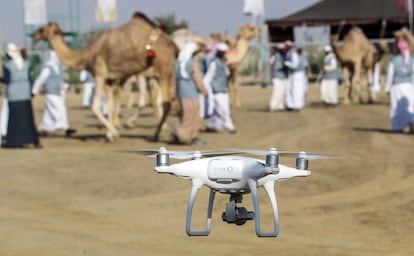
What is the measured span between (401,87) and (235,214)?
16.6 m

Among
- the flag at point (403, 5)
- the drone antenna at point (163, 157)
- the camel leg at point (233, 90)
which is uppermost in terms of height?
the drone antenna at point (163, 157)

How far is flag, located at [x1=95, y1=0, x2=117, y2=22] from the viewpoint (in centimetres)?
3328

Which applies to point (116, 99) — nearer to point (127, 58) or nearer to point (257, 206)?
point (127, 58)

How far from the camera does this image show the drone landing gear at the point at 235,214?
2.44 meters

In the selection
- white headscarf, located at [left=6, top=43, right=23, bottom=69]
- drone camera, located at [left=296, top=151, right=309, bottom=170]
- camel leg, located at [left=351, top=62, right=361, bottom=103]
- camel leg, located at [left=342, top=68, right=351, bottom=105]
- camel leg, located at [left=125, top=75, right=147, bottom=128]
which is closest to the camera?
drone camera, located at [left=296, top=151, right=309, bottom=170]

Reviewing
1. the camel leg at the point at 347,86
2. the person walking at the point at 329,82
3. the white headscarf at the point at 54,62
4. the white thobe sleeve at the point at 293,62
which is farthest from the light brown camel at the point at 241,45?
the white headscarf at the point at 54,62

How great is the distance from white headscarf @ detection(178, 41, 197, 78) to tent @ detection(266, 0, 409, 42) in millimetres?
26372

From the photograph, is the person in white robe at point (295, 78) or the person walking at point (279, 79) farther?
the person walking at point (279, 79)

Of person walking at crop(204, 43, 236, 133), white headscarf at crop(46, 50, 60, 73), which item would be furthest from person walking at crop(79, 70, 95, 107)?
person walking at crop(204, 43, 236, 133)

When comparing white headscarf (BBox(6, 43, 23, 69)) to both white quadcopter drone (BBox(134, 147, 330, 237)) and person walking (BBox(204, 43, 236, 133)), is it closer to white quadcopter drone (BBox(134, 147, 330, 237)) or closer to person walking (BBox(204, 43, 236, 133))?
person walking (BBox(204, 43, 236, 133))

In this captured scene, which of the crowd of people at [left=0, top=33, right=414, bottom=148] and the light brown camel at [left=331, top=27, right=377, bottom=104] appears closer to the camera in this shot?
the crowd of people at [left=0, top=33, right=414, bottom=148]

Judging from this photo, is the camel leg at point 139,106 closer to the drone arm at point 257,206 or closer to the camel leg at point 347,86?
the camel leg at point 347,86

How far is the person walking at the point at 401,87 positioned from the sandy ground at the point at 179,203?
441mm

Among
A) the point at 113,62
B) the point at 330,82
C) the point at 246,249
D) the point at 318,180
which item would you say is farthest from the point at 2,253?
the point at 330,82
